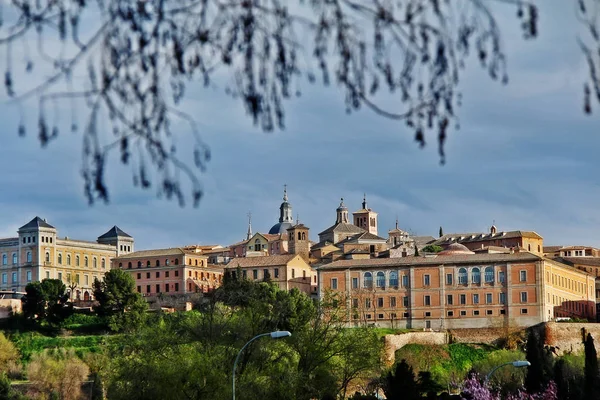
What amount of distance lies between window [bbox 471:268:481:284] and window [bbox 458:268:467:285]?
1.95 ft

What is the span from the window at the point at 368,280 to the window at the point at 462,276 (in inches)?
301

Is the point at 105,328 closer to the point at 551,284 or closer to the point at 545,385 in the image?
the point at 551,284

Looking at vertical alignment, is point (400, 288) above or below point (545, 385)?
above

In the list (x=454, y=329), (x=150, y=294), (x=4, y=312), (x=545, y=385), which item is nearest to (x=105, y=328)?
(x=4, y=312)

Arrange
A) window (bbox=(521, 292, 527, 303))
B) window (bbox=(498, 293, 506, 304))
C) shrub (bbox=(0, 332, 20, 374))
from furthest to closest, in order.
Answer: window (bbox=(498, 293, 506, 304)), window (bbox=(521, 292, 527, 303)), shrub (bbox=(0, 332, 20, 374))

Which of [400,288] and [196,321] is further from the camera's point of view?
[400,288]

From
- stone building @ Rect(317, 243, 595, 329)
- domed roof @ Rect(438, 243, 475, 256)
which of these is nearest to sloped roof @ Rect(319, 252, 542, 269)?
stone building @ Rect(317, 243, 595, 329)

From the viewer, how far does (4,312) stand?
414ft

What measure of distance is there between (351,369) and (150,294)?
8042cm

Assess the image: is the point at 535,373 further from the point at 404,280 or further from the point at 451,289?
the point at 404,280

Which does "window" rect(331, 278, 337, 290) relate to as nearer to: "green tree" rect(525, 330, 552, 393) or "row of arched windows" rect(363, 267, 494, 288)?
"row of arched windows" rect(363, 267, 494, 288)

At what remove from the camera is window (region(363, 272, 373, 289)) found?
119 metres

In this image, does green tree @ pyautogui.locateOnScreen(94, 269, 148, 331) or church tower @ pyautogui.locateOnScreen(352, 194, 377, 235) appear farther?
church tower @ pyautogui.locateOnScreen(352, 194, 377, 235)

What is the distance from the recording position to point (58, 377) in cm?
10144
